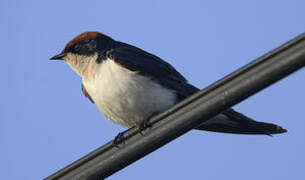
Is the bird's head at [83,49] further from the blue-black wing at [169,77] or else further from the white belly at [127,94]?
the white belly at [127,94]

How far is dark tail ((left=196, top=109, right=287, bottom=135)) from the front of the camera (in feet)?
12.5

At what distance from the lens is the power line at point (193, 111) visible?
222cm

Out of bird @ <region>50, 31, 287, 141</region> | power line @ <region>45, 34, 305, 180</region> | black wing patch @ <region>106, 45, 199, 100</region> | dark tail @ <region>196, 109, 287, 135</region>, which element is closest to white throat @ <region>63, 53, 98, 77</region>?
bird @ <region>50, 31, 287, 141</region>

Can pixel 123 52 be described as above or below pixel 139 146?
above

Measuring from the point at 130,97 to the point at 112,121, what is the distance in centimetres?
41

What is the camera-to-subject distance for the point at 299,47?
2160mm

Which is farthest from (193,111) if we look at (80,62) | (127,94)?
(80,62)

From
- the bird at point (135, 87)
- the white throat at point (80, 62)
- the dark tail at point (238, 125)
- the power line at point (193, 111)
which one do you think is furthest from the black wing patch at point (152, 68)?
the power line at point (193, 111)

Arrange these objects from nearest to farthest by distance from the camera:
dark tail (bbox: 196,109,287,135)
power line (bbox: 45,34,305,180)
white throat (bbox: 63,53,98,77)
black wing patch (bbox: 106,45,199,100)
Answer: power line (bbox: 45,34,305,180)
dark tail (bbox: 196,109,287,135)
black wing patch (bbox: 106,45,199,100)
white throat (bbox: 63,53,98,77)

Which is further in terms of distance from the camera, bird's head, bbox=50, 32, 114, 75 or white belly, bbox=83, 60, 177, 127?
bird's head, bbox=50, 32, 114, 75

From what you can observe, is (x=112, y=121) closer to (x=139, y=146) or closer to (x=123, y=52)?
(x=123, y=52)

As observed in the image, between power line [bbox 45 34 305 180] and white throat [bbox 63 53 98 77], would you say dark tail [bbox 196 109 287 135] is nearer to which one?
white throat [bbox 63 53 98 77]

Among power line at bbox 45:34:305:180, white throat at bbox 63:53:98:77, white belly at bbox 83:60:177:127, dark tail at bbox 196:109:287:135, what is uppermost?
white throat at bbox 63:53:98:77

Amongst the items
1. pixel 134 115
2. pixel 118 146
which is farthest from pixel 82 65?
pixel 118 146
